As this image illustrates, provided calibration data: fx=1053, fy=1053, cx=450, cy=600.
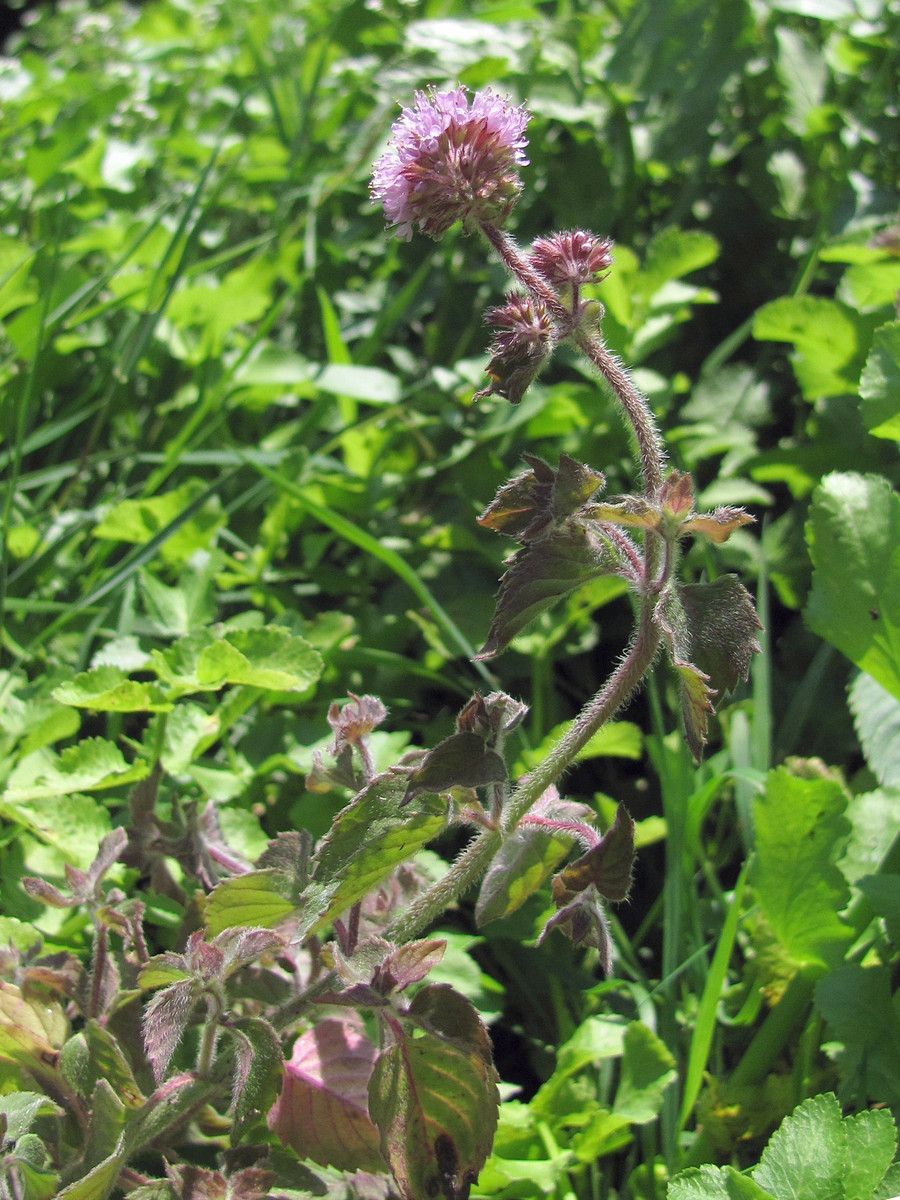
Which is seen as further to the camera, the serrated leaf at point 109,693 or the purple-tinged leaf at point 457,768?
the serrated leaf at point 109,693

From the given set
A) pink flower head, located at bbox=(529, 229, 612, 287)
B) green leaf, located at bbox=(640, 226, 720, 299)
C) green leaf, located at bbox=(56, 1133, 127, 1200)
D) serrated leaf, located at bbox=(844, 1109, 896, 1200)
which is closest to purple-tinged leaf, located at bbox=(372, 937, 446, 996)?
green leaf, located at bbox=(56, 1133, 127, 1200)

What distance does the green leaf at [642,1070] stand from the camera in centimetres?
117

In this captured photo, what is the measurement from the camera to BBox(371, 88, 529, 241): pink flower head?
946mm

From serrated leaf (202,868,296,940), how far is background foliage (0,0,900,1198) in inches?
8.7

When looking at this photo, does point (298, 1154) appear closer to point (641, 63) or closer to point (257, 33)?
point (641, 63)

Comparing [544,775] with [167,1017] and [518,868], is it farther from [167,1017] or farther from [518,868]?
[167,1017]

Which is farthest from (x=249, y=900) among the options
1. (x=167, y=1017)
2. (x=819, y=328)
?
(x=819, y=328)

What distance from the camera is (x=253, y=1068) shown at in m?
0.98

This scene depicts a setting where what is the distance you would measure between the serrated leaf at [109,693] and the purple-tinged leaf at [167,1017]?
0.43m

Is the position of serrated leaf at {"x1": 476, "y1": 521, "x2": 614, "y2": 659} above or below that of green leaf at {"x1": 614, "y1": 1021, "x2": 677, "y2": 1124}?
above

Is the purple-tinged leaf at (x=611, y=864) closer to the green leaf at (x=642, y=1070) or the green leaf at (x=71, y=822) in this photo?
the green leaf at (x=642, y=1070)

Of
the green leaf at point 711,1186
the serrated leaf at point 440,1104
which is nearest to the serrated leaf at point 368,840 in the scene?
the serrated leaf at point 440,1104

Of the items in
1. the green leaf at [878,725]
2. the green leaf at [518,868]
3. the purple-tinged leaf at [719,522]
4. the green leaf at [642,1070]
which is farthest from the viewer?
the green leaf at [878,725]

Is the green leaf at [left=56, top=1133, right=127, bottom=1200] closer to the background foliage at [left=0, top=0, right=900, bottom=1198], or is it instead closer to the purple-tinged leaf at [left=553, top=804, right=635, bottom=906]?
the background foliage at [left=0, top=0, right=900, bottom=1198]
